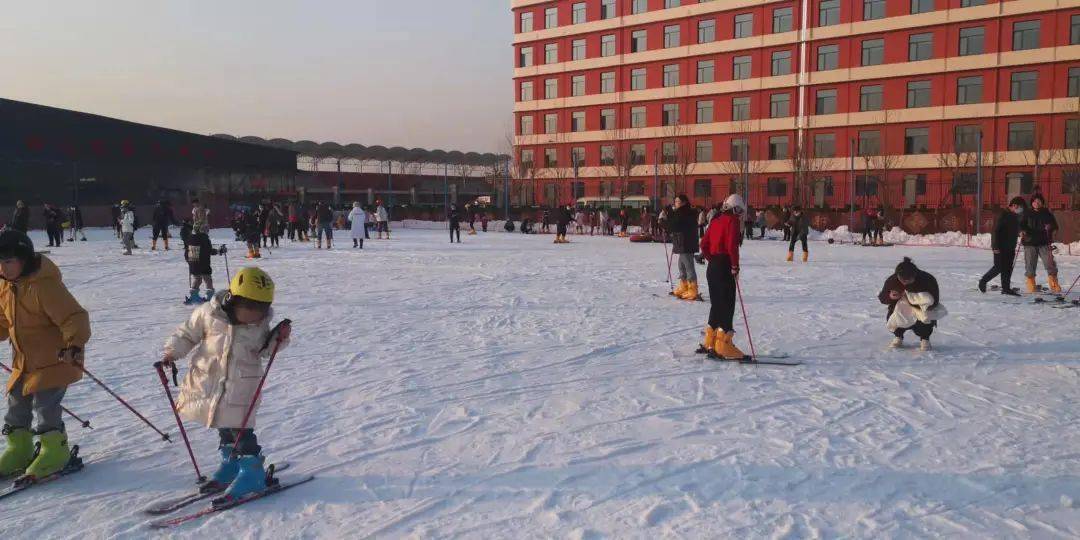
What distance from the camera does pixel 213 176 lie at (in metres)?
43.5

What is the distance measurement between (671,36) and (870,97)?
13240 mm

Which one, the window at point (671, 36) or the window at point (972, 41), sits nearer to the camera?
the window at point (972, 41)

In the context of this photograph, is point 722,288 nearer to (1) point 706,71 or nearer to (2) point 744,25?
(2) point 744,25

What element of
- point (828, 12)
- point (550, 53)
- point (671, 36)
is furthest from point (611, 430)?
point (550, 53)

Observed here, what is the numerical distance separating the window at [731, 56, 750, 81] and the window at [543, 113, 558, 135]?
44.2ft

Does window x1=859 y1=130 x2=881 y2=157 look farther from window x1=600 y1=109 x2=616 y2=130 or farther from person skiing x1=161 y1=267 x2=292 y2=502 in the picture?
person skiing x1=161 y1=267 x2=292 y2=502

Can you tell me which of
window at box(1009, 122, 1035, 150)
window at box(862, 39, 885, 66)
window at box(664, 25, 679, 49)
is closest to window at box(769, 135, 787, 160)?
window at box(862, 39, 885, 66)

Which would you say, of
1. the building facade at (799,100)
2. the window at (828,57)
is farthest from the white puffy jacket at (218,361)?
the window at (828,57)

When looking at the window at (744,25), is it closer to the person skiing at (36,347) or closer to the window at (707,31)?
the window at (707,31)

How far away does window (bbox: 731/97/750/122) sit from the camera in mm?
45594

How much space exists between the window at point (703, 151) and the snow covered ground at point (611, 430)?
125 feet

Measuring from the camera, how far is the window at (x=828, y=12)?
41.8 meters

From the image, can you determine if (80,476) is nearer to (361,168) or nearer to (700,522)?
(700,522)

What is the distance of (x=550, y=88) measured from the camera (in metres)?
53.5
